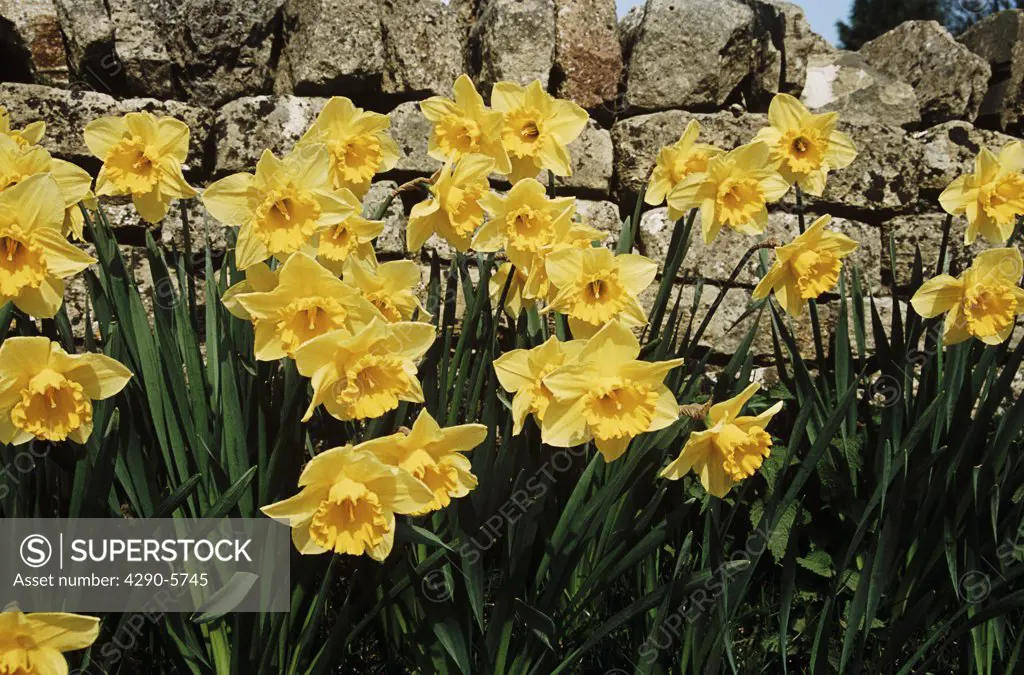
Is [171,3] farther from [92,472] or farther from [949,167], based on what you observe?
[949,167]

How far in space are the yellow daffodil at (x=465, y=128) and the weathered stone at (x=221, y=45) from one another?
53.1 inches

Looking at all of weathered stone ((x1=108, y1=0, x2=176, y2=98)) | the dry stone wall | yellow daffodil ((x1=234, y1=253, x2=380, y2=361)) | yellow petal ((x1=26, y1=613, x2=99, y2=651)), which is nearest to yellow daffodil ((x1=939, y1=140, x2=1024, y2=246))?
the dry stone wall

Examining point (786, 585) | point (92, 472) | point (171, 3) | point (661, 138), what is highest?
point (171, 3)

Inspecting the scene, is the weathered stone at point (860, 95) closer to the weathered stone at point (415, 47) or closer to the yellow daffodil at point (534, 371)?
the weathered stone at point (415, 47)

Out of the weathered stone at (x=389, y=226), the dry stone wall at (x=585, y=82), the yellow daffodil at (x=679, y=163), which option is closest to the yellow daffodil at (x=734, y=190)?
the yellow daffodil at (x=679, y=163)

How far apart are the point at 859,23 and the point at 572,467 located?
1778 cm

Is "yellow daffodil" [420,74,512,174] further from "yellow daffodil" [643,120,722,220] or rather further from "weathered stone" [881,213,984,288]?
"weathered stone" [881,213,984,288]

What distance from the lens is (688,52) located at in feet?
10.6

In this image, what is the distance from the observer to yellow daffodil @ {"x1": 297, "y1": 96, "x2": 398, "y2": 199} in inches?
69.3

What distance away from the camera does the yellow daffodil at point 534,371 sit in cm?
149

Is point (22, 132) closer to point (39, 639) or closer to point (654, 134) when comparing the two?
point (39, 639)

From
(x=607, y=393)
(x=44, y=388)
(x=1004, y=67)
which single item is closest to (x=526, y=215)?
(x=607, y=393)

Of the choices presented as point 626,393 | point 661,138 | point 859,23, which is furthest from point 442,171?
point 859,23

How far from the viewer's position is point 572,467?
6.33ft
